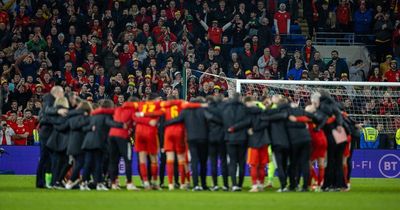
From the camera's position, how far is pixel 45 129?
91.5ft

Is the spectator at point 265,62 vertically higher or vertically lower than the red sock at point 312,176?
higher

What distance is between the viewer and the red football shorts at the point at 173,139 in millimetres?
26562

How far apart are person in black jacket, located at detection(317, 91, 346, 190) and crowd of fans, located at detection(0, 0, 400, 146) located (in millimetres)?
9697

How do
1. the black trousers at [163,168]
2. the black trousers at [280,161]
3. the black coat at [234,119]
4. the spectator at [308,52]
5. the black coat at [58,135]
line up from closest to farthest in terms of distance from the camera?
the black coat at [234,119]
the black trousers at [280,161]
the black coat at [58,135]
the black trousers at [163,168]
the spectator at [308,52]

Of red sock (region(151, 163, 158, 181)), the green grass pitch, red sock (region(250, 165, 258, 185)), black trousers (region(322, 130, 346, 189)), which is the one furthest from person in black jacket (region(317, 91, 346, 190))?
red sock (region(151, 163, 158, 181))

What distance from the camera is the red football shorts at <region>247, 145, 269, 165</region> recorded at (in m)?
26.4

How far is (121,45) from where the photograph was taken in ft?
134

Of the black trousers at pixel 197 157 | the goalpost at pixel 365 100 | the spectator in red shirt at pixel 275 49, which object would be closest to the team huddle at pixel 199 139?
the black trousers at pixel 197 157

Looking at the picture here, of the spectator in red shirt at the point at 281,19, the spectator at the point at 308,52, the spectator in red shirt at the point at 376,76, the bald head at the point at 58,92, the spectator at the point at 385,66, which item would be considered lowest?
the bald head at the point at 58,92

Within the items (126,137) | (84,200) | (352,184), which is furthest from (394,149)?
(84,200)

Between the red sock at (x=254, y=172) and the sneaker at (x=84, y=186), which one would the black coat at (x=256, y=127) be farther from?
the sneaker at (x=84, y=186)

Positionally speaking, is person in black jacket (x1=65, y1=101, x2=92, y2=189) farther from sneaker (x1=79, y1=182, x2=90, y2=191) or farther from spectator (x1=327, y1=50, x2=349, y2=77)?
spectator (x1=327, y1=50, x2=349, y2=77)

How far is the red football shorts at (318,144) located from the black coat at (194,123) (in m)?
2.48

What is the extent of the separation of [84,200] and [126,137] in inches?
126
